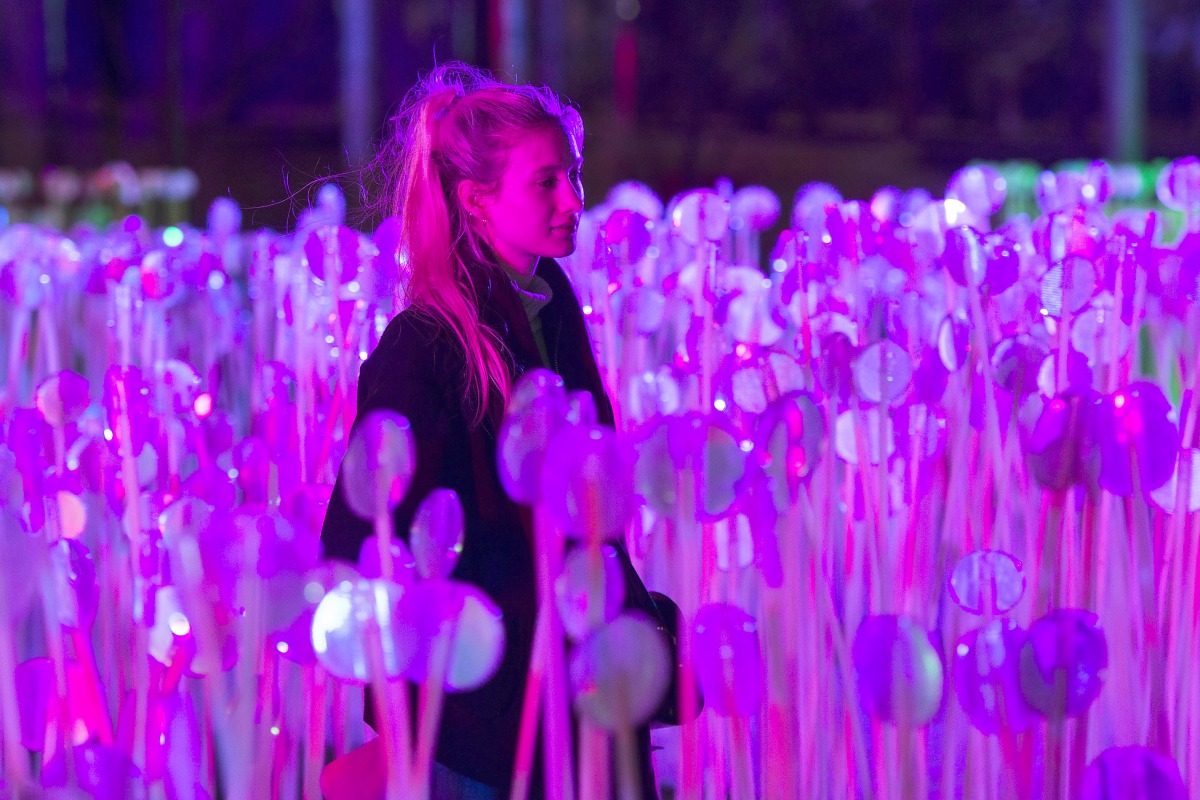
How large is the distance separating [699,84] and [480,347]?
24.0 feet

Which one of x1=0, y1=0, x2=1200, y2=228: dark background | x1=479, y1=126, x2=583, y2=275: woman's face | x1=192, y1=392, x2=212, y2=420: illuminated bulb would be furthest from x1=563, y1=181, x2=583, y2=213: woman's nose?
x1=0, y1=0, x2=1200, y2=228: dark background

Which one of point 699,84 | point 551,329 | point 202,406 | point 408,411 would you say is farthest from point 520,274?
point 699,84

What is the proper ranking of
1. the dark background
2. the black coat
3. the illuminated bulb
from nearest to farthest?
the black coat → the illuminated bulb → the dark background

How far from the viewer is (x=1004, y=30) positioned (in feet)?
26.9

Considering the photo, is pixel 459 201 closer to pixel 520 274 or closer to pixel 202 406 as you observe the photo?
pixel 520 274

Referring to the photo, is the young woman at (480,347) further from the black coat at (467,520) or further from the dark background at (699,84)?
the dark background at (699,84)

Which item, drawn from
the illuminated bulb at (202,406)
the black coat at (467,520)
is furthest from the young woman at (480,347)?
the illuminated bulb at (202,406)

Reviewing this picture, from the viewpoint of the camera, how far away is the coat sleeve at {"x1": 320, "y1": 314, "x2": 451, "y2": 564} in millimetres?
976

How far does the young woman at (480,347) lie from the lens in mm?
983

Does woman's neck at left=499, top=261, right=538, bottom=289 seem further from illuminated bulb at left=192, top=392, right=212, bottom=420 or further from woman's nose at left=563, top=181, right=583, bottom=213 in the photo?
illuminated bulb at left=192, top=392, right=212, bottom=420

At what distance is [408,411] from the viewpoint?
3.22 ft

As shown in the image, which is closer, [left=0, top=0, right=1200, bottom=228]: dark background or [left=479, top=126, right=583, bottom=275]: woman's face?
[left=479, top=126, right=583, bottom=275]: woman's face

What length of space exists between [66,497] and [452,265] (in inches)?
12.6

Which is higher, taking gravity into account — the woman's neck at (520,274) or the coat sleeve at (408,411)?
the woman's neck at (520,274)
